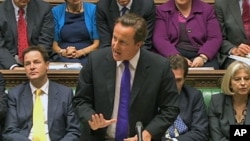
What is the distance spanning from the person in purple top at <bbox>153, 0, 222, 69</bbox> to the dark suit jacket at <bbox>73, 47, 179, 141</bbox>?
1.34m

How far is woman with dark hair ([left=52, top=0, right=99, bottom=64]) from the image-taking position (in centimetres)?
398

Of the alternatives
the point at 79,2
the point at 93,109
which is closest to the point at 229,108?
the point at 93,109

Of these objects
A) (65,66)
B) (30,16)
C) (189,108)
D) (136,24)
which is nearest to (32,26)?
(30,16)

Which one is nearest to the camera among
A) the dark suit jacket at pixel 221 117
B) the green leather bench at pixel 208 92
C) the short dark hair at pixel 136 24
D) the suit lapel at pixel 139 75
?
the short dark hair at pixel 136 24

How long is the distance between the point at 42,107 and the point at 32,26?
37.7 inches

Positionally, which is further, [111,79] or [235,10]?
[235,10]

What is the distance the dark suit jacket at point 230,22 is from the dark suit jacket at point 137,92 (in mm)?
1560

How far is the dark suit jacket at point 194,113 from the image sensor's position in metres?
3.14

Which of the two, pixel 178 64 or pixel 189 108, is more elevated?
pixel 178 64

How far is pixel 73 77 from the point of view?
11.5 ft

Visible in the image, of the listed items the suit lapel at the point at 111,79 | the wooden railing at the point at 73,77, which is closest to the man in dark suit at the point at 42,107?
the wooden railing at the point at 73,77

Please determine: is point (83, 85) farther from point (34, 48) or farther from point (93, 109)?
point (34, 48)

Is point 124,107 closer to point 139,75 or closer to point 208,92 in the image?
point 139,75

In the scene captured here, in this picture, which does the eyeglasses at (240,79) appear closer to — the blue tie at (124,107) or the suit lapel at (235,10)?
the suit lapel at (235,10)
